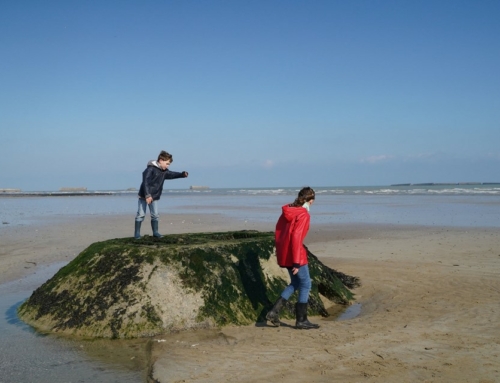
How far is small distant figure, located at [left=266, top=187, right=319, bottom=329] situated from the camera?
22.4ft

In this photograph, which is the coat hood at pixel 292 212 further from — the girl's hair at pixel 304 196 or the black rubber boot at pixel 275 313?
the black rubber boot at pixel 275 313

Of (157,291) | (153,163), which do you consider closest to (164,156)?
(153,163)

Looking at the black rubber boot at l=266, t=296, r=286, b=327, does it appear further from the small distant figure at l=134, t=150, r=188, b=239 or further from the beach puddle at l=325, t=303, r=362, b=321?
the small distant figure at l=134, t=150, r=188, b=239

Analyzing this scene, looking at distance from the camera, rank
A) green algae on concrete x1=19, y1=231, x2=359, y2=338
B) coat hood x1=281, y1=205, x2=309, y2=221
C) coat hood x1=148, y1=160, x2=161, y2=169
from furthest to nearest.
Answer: coat hood x1=148, y1=160, x2=161, y2=169
coat hood x1=281, y1=205, x2=309, y2=221
green algae on concrete x1=19, y1=231, x2=359, y2=338

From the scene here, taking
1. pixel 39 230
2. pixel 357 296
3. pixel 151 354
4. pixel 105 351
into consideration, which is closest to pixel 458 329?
pixel 357 296

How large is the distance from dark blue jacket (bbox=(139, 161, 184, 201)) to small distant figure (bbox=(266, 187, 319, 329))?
298 centimetres

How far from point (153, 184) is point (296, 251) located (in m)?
3.45

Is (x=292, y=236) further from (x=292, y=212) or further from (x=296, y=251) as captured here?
(x=292, y=212)

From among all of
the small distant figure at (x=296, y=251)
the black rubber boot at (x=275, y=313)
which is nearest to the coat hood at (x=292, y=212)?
the small distant figure at (x=296, y=251)

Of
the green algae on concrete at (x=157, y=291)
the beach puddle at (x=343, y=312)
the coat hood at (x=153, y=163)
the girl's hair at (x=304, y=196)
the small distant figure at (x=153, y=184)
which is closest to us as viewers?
the green algae on concrete at (x=157, y=291)

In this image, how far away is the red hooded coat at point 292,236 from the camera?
6.82 m

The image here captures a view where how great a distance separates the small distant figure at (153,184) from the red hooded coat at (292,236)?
2.89 metres

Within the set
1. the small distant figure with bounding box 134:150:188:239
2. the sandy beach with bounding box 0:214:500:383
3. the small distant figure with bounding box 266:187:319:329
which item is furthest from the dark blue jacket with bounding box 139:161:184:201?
the sandy beach with bounding box 0:214:500:383

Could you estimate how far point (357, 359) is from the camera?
5.46 m
